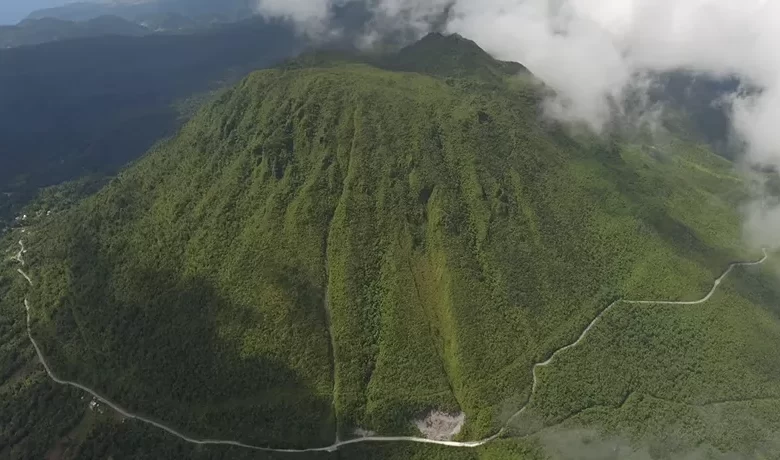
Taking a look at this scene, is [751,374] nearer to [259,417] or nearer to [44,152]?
[259,417]

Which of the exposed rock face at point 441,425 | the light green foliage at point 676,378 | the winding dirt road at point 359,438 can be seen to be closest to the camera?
the winding dirt road at point 359,438

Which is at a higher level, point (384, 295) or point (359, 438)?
point (384, 295)

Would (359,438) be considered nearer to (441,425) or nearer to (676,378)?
(441,425)

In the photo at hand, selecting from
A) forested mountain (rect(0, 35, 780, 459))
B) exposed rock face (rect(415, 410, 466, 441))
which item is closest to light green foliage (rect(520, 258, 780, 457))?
forested mountain (rect(0, 35, 780, 459))

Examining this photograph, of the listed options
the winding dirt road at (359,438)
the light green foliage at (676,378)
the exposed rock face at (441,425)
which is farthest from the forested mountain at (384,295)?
the exposed rock face at (441,425)

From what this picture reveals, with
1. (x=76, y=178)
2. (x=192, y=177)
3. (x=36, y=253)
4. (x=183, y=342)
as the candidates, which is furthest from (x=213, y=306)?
(x=76, y=178)

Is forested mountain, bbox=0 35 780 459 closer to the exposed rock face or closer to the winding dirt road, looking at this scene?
the winding dirt road

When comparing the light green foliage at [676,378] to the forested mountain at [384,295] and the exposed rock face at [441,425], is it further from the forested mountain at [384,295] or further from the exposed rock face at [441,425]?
the exposed rock face at [441,425]

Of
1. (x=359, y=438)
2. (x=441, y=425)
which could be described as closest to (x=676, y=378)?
(x=441, y=425)
